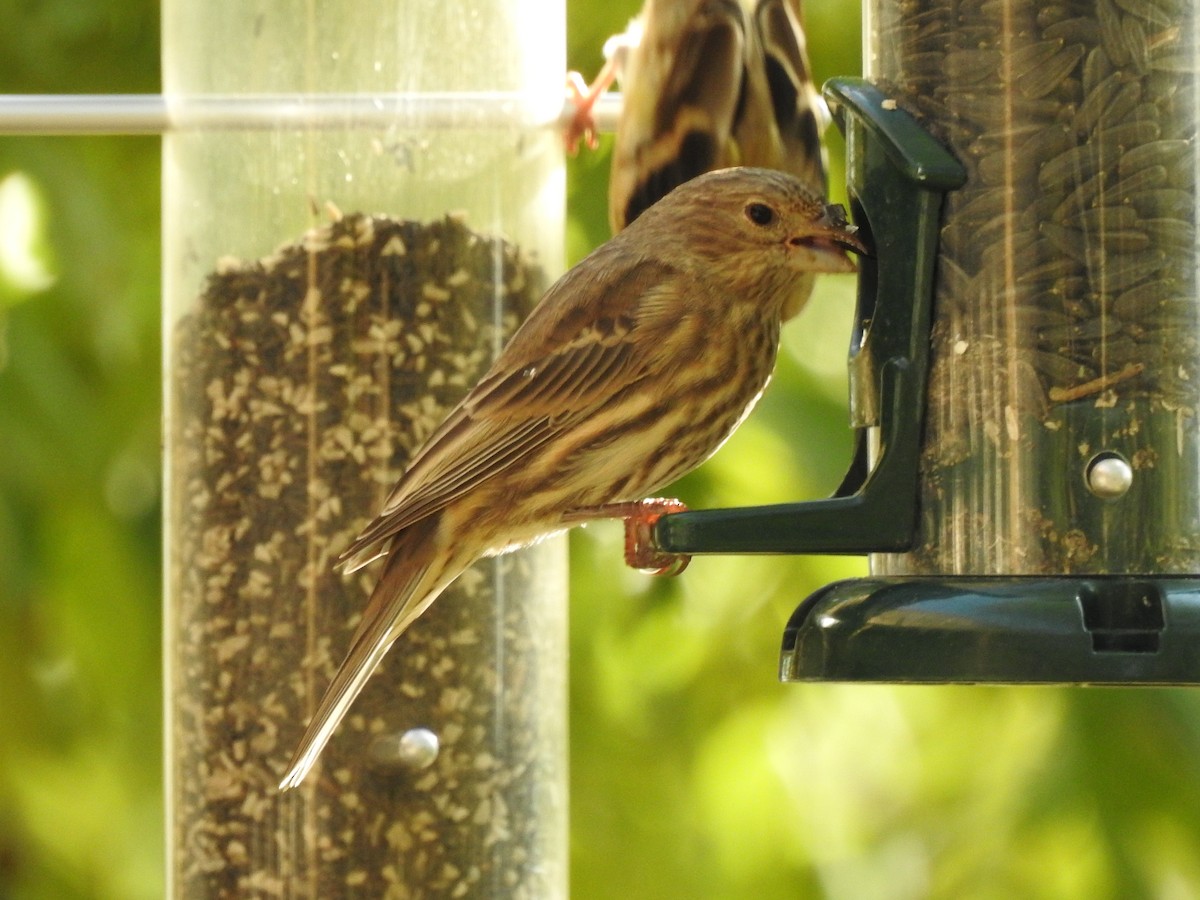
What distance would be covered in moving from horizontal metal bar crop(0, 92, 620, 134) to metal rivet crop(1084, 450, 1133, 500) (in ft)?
6.82

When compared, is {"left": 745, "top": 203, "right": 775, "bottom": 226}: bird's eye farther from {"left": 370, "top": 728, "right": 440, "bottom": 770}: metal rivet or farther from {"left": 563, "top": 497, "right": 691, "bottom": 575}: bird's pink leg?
{"left": 370, "top": 728, "right": 440, "bottom": 770}: metal rivet

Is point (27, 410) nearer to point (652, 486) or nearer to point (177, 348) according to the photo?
point (177, 348)

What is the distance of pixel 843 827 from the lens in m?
7.75

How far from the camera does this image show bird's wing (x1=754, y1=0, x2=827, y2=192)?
680cm

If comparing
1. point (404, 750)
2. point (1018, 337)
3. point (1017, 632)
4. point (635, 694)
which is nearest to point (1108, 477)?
point (1018, 337)

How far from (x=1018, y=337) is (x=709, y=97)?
6.63ft

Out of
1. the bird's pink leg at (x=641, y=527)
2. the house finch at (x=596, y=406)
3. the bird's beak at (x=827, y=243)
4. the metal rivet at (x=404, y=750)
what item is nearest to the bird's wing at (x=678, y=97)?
the house finch at (x=596, y=406)

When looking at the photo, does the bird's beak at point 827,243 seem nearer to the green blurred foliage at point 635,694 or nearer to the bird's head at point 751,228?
the bird's head at point 751,228

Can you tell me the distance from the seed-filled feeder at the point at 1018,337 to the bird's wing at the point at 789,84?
1.53 m

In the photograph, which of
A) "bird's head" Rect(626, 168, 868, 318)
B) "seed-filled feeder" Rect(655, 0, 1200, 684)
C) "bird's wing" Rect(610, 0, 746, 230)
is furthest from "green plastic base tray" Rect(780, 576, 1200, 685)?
"bird's wing" Rect(610, 0, 746, 230)

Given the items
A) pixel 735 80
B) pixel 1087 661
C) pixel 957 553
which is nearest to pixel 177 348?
pixel 735 80

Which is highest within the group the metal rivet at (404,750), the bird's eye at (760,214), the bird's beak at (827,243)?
the bird's eye at (760,214)

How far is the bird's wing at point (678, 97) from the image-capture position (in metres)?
6.75

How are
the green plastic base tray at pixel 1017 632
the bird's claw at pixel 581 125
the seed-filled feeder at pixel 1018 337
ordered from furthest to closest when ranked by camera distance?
1. the bird's claw at pixel 581 125
2. the seed-filled feeder at pixel 1018 337
3. the green plastic base tray at pixel 1017 632
